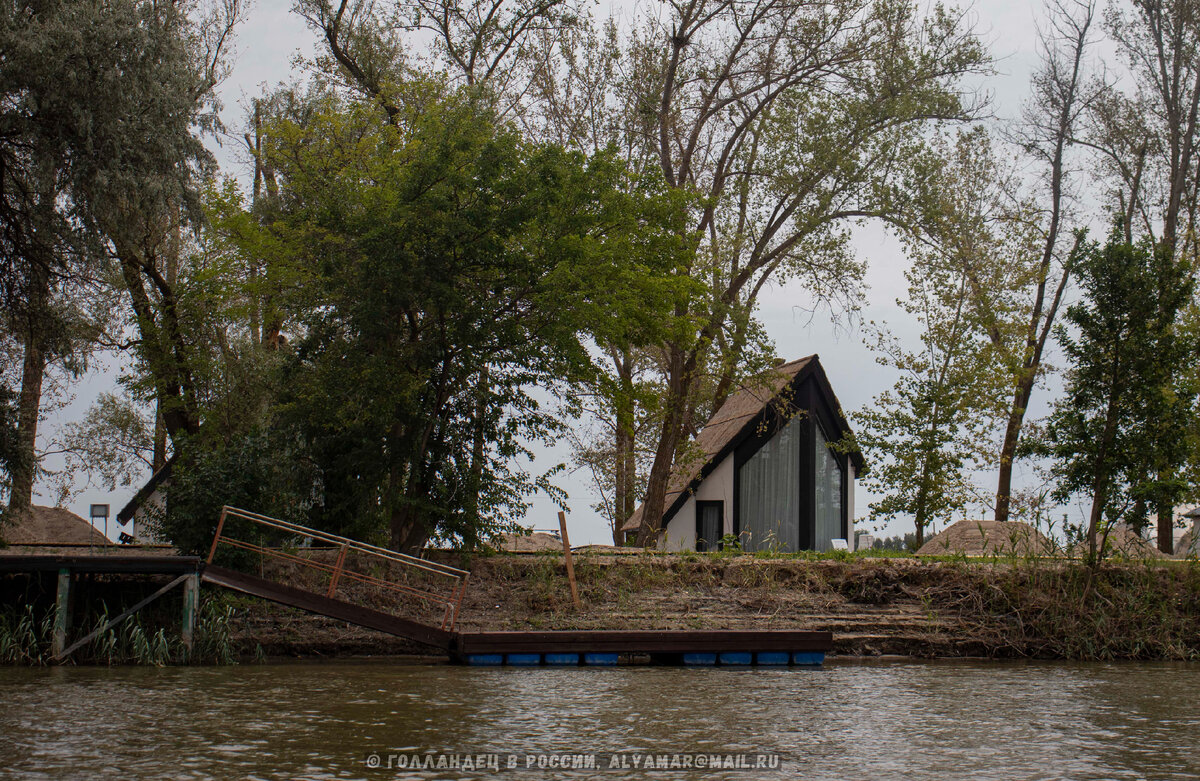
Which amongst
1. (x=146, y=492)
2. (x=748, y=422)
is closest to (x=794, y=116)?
(x=748, y=422)

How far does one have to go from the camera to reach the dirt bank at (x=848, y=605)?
66.0ft

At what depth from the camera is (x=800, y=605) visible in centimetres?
2134

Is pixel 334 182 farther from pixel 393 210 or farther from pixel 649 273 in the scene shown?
pixel 649 273

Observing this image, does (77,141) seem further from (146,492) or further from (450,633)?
(146,492)

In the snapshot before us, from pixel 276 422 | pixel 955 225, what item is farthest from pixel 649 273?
pixel 955 225

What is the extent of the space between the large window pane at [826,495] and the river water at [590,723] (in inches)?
572

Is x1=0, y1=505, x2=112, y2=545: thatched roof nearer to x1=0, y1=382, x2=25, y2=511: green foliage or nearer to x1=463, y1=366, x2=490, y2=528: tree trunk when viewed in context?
x1=0, y1=382, x2=25, y2=511: green foliage

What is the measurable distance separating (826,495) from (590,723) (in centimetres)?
2170

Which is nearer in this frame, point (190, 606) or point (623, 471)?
point (190, 606)

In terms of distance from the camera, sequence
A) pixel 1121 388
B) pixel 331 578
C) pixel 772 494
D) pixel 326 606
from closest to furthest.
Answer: pixel 326 606
pixel 331 578
pixel 1121 388
pixel 772 494

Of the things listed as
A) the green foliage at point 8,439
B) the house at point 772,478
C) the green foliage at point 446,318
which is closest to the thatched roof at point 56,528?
the green foliage at point 8,439

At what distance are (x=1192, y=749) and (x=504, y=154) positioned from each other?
15.9 meters

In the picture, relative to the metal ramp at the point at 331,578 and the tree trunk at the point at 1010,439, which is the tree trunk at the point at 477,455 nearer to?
the metal ramp at the point at 331,578

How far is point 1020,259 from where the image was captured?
35.4 meters
